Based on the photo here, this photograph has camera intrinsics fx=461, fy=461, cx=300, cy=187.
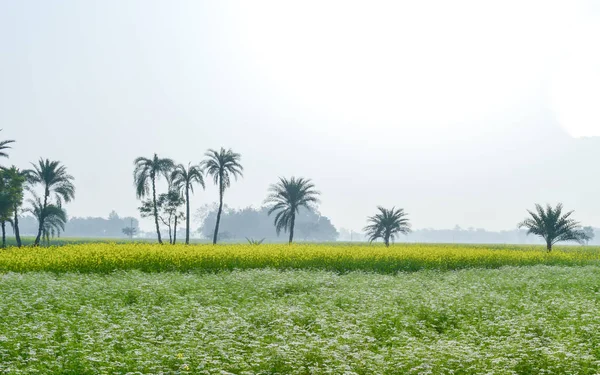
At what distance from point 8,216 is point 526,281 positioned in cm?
4825

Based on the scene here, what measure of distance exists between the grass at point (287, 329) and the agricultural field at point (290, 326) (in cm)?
4

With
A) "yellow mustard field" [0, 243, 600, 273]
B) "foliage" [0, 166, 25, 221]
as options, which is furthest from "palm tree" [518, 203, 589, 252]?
"foliage" [0, 166, 25, 221]

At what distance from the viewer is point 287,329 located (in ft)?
39.1

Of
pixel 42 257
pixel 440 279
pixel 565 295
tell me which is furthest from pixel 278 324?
pixel 42 257

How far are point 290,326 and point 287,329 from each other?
25.4 inches

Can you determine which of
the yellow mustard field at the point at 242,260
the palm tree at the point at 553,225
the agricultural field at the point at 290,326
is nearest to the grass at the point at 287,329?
the agricultural field at the point at 290,326

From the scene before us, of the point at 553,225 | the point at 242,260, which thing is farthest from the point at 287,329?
the point at 553,225

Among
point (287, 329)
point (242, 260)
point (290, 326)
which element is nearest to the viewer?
point (287, 329)

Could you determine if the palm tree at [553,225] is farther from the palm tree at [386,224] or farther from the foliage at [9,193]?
the foliage at [9,193]

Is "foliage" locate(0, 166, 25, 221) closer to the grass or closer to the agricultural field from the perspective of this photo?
the agricultural field

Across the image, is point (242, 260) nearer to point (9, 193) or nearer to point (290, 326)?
point (290, 326)

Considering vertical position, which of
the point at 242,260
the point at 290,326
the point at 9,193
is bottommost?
the point at 290,326

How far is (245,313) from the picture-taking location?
45.5 ft

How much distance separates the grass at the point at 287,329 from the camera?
30.0 feet
